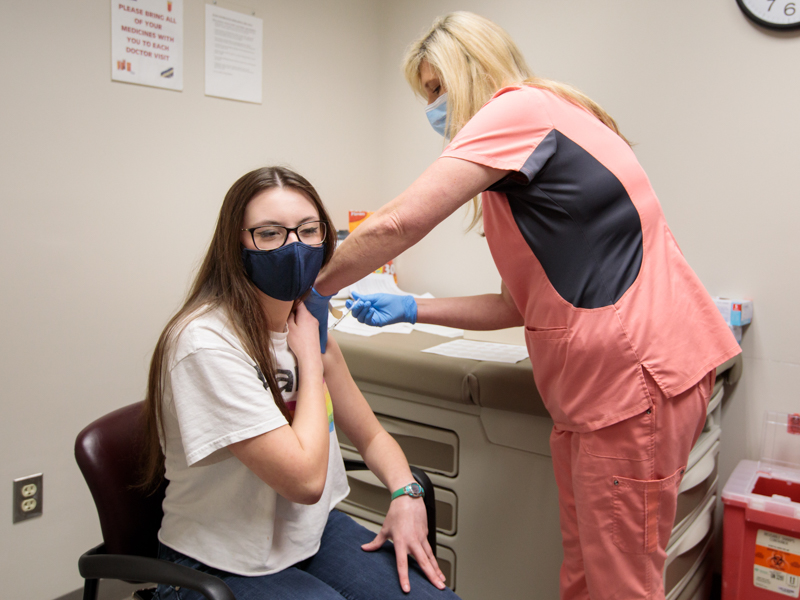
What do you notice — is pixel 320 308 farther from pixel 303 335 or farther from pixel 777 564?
pixel 777 564

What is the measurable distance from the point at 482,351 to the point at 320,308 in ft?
1.84

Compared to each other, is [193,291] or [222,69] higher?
[222,69]

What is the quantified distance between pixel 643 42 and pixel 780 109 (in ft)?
1.60

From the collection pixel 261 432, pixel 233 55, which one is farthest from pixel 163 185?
pixel 261 432

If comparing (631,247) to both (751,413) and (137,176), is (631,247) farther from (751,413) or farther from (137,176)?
(137,176)

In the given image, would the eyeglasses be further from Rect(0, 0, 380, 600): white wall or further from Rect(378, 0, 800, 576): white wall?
Rect(378, 0, 800, 576): white wall

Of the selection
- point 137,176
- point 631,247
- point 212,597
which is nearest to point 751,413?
point 631,247

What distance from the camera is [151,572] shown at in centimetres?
88

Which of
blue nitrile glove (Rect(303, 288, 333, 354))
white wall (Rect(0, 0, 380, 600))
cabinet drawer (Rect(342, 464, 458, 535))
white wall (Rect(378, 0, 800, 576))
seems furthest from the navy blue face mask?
white wall (Rect(378, 0, 800, 576))

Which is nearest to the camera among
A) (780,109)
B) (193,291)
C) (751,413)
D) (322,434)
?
(322,434)

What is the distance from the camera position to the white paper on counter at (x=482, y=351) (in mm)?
1473

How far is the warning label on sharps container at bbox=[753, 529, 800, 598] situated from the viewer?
1.39 meters

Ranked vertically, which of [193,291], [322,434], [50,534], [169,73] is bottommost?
[50,534]

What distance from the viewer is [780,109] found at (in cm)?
163
